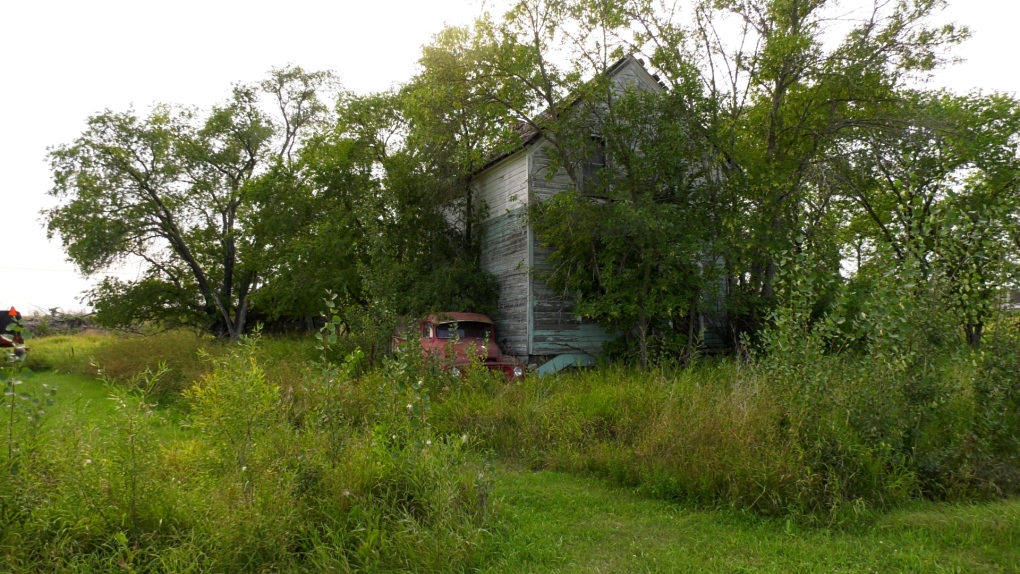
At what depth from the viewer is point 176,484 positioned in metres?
4.40

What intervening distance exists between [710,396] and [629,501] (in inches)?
81.7

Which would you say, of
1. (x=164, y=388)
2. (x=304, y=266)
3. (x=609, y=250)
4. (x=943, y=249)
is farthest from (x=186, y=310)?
(x=943, y=249)

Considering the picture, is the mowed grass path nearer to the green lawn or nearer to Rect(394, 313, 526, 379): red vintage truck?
the green lawn

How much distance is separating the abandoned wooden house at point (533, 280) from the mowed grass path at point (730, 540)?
30.8 ft

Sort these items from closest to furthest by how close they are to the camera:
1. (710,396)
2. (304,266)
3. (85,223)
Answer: (710,396)
(304,266)
(85,223)

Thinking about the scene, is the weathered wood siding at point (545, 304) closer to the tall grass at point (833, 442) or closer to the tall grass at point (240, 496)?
the tall grass at point (833, 442)

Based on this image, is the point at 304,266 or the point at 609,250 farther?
the point at 304,266

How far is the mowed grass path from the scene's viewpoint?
4.49 m

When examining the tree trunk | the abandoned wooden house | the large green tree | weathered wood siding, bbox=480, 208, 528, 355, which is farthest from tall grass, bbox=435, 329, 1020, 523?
the large green tree

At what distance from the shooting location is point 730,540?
5.01 metres

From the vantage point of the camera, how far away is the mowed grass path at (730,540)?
14.7ft

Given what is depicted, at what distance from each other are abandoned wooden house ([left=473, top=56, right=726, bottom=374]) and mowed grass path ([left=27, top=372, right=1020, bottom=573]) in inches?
370

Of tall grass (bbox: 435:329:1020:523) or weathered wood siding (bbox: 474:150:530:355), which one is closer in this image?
tall grass (bbox: 435:329:1020:523)

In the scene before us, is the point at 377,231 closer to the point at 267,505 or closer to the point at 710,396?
the point at 710,396
